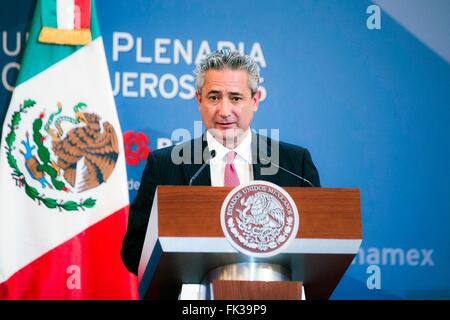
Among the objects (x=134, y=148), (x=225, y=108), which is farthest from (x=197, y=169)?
(x=134, y=148)

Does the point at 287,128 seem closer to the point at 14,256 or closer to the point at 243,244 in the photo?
the point at 14,256

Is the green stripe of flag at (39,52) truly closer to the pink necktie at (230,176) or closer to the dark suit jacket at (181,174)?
the dark suit jacket at (181,174)

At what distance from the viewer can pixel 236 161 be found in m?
3.39

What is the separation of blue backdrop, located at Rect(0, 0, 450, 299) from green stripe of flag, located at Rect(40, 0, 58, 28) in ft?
0.32

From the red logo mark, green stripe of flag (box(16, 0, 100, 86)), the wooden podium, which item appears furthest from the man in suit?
green stripe of flag (box(16, 0, 100, 86))

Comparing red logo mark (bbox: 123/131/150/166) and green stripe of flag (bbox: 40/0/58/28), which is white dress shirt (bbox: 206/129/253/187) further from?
green stripe of flag (bbox: 40/0/58/28)

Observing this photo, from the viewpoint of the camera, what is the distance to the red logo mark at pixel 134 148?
4.25 meters

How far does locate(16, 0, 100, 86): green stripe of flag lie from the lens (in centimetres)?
420

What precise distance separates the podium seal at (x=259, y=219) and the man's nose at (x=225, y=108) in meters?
1.18

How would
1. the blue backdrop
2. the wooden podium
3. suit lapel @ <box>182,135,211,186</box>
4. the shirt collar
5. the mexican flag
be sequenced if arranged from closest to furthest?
1. the wooden podium
2. suit lapel @ <box>182,135,211,186</box>
3. the shirt collar
4. the mexican flag
5. the blue backdrop

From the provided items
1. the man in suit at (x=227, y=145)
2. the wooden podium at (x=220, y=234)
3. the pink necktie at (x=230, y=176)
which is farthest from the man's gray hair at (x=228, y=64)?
the wooden podium at (x=220, y=234)
